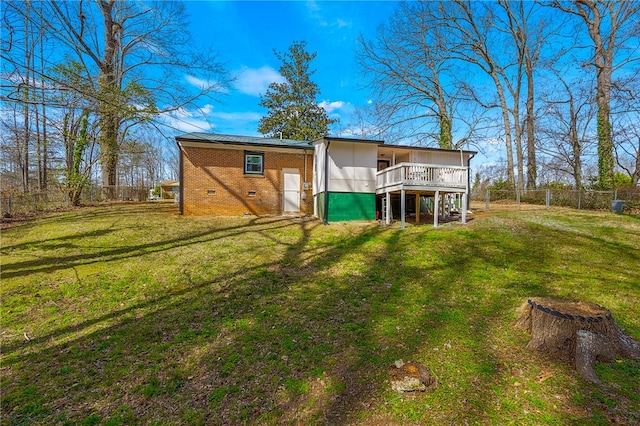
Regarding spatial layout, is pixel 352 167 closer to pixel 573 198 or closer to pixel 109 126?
pixel 573 198

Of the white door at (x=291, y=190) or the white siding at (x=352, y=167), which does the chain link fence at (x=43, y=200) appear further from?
→ the white siding at (x=352, y=167)

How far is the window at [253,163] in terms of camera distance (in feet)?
44.9

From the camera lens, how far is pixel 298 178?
47.3 ft

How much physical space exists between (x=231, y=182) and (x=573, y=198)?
18.0 meters

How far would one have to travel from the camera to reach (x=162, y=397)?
3.37m

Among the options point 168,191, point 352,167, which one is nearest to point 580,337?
point 352,167

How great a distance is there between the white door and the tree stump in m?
11.4

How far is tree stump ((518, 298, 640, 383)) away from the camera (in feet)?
11.6

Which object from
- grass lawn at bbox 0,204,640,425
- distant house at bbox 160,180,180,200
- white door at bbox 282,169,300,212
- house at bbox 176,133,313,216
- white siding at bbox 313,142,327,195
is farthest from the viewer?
distant house at bbox 160,180,180,200

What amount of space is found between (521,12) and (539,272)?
23.7 m

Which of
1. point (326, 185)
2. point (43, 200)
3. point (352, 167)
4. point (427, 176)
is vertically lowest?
point (43, 200)

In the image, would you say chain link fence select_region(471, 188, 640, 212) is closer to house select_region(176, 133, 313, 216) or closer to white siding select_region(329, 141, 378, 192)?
white siding select_region(329, 141, 378, 192)

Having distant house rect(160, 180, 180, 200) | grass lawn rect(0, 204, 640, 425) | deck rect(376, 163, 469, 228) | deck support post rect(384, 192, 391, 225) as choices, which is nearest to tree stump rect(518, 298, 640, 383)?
grass lawn rect(0, 204, 640, 425)

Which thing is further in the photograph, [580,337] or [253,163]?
[253,163]
